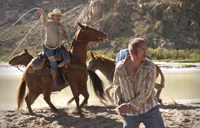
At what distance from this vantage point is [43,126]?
16.5 ft

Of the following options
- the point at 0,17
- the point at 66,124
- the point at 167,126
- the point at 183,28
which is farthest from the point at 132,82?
the point at 0,17

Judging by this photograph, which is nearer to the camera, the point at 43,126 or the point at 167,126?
the point at 167,126

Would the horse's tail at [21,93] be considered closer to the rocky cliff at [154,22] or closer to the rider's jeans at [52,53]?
the rider's jeans at [52,53]

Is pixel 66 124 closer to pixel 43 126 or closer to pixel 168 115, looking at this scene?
pixel 43 126

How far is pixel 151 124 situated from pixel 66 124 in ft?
9.61

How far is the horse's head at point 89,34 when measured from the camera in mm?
5895

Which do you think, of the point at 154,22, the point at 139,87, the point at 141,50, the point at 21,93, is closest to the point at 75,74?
the point at 21,93

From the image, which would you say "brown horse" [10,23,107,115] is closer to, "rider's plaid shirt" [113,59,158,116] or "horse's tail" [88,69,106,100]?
"horse's tail" [88,69,106,100]

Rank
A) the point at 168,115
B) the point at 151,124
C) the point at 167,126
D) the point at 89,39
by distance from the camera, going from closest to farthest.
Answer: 1. the point at 151,124
2. the point at 167,126
3. the point at 168,115
4. the point at 89,39

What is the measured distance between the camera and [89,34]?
5.98 metres

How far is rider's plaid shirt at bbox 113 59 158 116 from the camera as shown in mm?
2732

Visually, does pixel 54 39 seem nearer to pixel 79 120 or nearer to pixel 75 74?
pixel 75 74

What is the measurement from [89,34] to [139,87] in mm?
3508

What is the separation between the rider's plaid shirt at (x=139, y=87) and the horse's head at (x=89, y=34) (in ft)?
10.4
